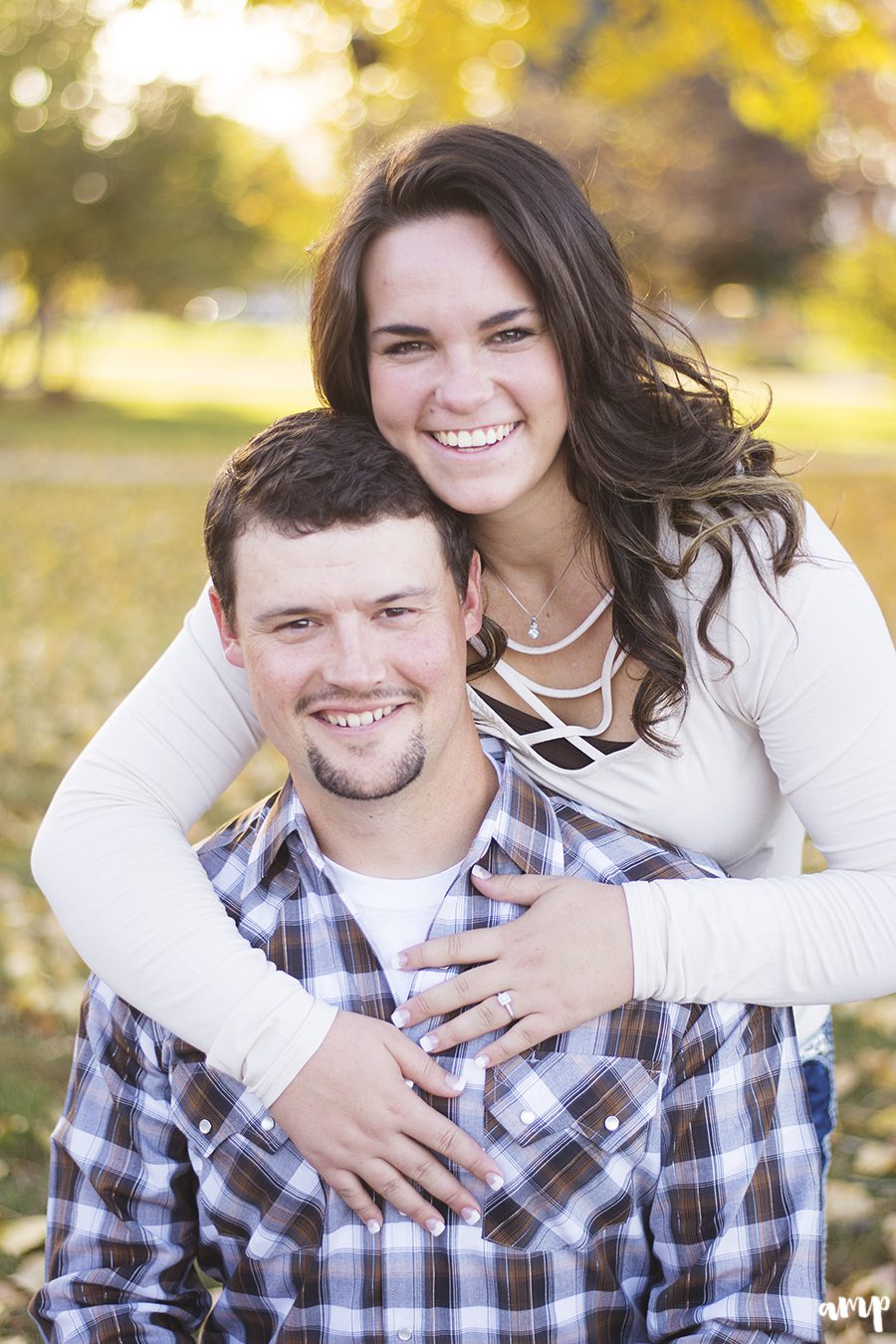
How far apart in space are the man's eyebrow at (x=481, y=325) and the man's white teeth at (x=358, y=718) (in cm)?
75

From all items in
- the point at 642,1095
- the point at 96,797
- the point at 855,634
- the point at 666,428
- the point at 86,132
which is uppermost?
the point at 86,132

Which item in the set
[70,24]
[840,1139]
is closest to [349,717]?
[840,1139]

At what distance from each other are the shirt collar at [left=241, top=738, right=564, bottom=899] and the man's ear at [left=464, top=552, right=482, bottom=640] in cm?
28

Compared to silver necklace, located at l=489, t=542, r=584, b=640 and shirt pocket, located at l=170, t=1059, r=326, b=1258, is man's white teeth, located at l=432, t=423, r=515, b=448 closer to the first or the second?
silver necklace, located at l=489, t=542, r=584, b=640

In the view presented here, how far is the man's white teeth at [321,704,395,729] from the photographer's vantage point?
2.19m

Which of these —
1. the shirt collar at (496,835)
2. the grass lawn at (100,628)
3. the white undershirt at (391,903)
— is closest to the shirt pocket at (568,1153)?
the white undershirt at (391,903)

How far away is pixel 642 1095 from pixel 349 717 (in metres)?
0.71

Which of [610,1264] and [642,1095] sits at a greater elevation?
[642,1095]

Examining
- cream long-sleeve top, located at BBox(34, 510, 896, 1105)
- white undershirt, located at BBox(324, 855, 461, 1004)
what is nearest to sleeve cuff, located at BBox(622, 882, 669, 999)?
cream long-sleeve top, located at BBox(34, 510, 896, 1105)

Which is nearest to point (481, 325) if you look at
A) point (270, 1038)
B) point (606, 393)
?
point (606, 393)

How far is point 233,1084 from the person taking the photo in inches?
86.1

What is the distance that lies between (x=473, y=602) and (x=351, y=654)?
41 centimetres

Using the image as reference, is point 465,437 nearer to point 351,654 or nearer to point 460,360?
point 460,360

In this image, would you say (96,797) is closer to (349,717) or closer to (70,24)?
(349,717)
